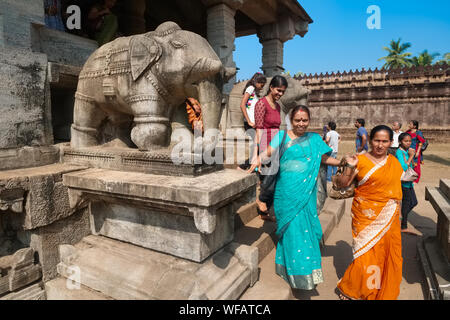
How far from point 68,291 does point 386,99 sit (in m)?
19.3

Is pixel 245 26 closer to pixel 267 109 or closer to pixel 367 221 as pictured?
pixel 267 109

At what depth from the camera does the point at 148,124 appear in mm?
2088

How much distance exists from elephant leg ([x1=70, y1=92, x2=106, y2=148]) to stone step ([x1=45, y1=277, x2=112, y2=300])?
44.5 inches

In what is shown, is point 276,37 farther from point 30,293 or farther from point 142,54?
point 30,293

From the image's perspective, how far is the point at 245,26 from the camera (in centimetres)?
817

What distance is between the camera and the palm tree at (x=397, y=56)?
35500mm

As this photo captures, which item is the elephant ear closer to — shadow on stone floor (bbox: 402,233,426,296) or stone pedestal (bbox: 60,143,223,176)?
stone pedestal (bbox: 60,143,223,176)

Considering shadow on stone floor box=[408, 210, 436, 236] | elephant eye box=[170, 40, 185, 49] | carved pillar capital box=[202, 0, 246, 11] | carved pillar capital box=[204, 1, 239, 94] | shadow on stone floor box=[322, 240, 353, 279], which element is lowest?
shadow on stone floor box=[408, 210, 436, 236]

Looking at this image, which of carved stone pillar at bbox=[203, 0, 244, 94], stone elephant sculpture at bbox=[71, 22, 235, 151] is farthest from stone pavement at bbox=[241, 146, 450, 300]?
carved stone pillar at bbox=[203, 0, 244, 94]

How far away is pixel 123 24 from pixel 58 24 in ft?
10.4

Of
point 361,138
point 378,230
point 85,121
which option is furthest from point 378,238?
point 361,138

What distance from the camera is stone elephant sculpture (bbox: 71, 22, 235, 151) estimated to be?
1.95 metres

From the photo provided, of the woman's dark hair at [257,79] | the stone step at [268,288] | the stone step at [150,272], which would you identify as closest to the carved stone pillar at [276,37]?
the woman's dark hair at [257,79]
